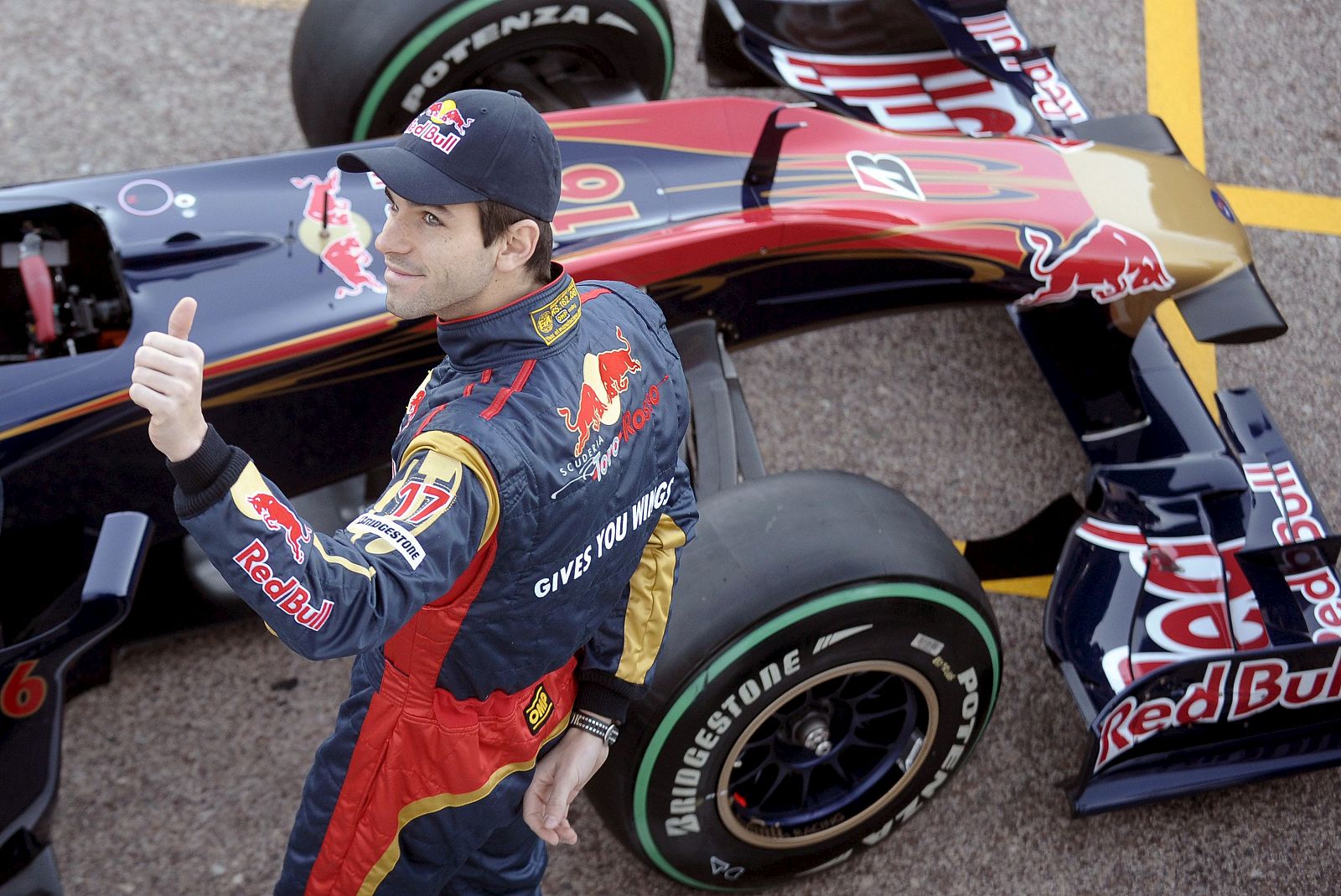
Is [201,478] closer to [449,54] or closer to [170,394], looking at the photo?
[170,394]

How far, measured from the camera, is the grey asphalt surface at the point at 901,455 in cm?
271

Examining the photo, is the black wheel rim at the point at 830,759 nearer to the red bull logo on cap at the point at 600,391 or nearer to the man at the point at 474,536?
the man at the point at 474,536

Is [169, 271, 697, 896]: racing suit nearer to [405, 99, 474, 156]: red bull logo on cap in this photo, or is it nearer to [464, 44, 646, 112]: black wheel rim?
[405, 99, 474, 156]: red bull logo on cap

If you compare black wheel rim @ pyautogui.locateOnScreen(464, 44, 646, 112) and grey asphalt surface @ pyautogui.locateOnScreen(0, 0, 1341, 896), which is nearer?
grey asphalt surface @ pyautogui.locateOnScreen(0, 0, 1341, 896)

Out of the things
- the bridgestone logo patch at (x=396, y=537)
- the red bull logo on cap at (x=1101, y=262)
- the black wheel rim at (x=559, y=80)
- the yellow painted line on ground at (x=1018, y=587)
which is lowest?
the yellow painted line on ground at (x=1018, y=587)

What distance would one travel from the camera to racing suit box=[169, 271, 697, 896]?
1313 mm

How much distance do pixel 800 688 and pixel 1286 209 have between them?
2829mm

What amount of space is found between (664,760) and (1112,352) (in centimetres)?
163

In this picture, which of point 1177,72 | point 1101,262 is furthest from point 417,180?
point 1177,72

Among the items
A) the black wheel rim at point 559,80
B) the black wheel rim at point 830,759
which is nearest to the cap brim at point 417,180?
the black wheel rim at point 830,759

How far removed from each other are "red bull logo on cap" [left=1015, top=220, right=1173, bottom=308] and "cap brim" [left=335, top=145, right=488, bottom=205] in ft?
5.50

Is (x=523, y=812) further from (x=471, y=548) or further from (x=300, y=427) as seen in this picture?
(x=300, y=427)

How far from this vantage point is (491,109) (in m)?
1.59

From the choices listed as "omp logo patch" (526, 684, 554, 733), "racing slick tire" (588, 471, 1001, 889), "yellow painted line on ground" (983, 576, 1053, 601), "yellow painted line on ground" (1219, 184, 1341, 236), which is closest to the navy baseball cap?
"omp logo patch" (526, 684, 554, 733)
